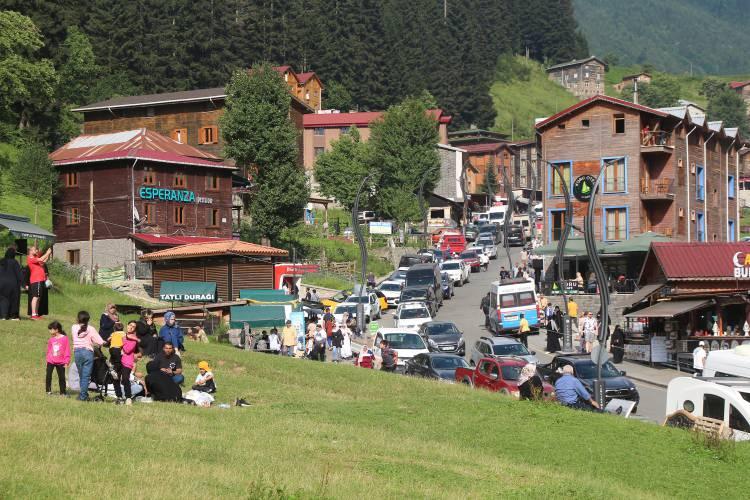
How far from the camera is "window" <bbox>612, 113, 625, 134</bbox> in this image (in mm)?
66875

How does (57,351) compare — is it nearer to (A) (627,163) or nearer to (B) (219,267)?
(B) (219,267)

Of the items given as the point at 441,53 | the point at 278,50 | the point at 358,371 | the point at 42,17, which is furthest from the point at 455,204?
the point at 358,371

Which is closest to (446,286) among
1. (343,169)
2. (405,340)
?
(405,340)

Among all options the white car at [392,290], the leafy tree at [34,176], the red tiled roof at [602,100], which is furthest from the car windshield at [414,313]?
the leafy tree at [34,176]

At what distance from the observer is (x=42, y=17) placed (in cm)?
9719

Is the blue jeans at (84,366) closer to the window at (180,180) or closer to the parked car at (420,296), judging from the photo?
the parked car at (420,296)

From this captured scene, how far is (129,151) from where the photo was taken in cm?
6719

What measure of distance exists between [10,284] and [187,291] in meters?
25.5

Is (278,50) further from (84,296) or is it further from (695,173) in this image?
(84,296)

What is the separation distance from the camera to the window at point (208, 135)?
298 ft

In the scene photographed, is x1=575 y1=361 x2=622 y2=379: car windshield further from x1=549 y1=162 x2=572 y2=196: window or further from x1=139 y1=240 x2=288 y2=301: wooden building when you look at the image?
x1=549 y1=162 x2=572 y2=196: window

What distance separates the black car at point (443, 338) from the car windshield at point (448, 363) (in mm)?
6448

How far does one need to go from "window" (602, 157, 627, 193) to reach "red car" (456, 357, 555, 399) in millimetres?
38304

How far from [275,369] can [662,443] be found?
12.9 meters
